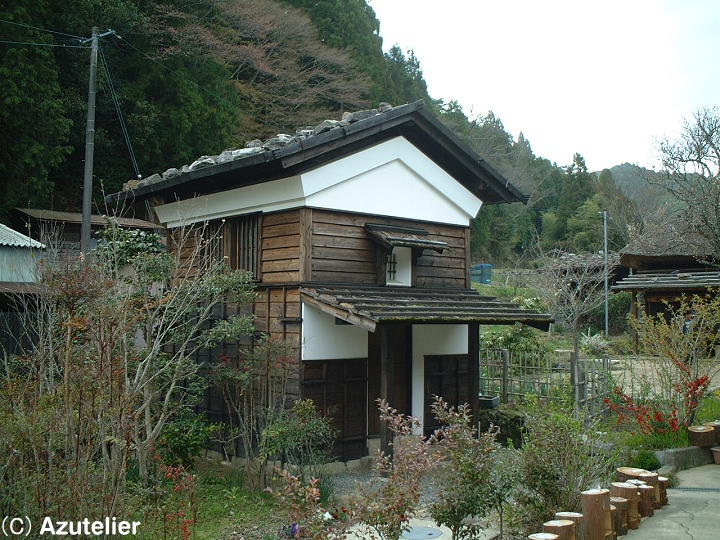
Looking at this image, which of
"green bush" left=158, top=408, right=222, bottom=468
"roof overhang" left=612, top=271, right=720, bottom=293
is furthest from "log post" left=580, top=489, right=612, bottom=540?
"roof overhang" left=612, top=271, right=720, bottom=293

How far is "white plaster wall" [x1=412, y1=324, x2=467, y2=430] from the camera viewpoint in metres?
11.7

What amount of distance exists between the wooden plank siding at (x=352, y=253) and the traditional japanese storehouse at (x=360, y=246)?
22 mm

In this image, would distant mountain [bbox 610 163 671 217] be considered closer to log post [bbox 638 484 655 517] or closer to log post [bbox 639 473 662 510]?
log post [bbox 639 473 662 510]

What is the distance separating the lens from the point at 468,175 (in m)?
12.6

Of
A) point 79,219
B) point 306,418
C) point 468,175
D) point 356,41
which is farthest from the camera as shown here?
point 356,41

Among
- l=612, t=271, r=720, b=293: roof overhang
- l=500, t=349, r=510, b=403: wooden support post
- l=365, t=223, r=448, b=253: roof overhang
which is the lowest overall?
l=500, t=349, r=510, b=403: wooden support post

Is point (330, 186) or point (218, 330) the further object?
point (330, 186)

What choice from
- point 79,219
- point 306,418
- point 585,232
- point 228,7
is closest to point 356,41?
point 228,7

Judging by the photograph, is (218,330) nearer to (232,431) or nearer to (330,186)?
(232,431)

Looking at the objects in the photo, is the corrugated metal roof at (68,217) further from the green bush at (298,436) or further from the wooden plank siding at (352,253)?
the green bush at (298,436)

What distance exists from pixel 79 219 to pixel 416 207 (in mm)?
18029

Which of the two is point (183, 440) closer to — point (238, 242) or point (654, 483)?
point (238, 242)

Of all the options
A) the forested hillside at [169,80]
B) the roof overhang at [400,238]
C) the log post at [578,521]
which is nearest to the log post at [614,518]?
the log post at [578,521]

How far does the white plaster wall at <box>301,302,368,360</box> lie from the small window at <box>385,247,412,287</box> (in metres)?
1.22
